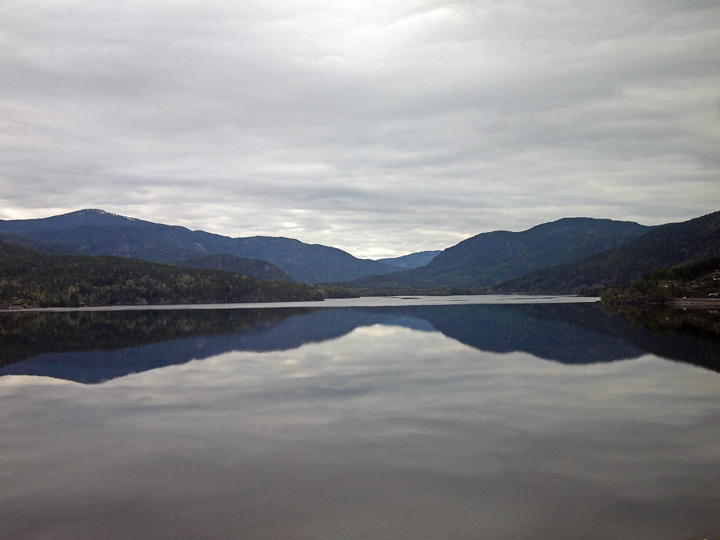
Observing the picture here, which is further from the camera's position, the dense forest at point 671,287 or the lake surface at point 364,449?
the dense forest at point 671,287

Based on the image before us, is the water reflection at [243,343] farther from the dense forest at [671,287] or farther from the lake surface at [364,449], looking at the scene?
the dense forest at [671,287]

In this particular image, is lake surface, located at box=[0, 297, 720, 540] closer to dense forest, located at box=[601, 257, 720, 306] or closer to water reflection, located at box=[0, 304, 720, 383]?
water reflection, located at box=[0, 304, 720, 383]

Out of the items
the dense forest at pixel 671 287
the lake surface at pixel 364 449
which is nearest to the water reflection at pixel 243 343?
the lake surface at pixel 364 449

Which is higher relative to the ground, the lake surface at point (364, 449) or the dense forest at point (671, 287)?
the dense forest at point (671, 287)

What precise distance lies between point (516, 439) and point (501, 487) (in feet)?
21.2

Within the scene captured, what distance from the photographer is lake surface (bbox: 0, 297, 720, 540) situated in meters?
15.8

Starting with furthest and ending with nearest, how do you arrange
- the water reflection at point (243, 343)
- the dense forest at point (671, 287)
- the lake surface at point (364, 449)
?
the dense forest at point (671, 287) → the water reflection at point (243, 343) → the lake surface at point (364, 449)

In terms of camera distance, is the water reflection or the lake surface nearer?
the lake surface

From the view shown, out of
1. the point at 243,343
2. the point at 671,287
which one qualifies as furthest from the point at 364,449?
the point at 671,287

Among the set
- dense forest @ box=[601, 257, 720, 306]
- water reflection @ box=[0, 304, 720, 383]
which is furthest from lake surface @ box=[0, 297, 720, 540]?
dense forest @ box=[601, 257, 720, 306]

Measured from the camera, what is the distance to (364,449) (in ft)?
75.6

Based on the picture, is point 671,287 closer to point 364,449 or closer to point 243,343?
point 243,343

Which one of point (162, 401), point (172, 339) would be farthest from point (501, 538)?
point (172, 339)

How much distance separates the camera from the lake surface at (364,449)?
15844mm
